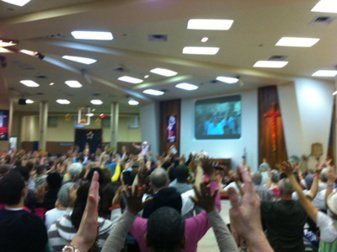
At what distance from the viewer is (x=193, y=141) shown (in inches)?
692

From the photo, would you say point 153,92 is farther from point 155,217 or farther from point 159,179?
point 155,217

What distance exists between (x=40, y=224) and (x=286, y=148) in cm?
1311

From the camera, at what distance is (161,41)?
8.84 meters

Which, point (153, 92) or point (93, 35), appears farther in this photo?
point (153, 92)

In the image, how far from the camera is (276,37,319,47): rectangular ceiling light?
8.64m

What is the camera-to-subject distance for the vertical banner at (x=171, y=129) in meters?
18.5

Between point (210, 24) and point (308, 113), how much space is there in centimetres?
702

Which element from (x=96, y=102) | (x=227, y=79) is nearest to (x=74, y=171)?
(x=227, y=79)

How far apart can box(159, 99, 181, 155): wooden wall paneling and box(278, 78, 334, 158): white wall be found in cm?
686

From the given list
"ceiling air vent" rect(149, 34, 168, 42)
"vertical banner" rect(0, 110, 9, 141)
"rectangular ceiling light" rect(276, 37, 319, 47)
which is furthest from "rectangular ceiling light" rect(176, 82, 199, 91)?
"vertical banner" rect(0, 110, 9, 141)

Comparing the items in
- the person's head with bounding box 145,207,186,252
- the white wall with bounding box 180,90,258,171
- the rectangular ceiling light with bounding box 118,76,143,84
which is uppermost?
the rectangular ceiling light with bounding box 118,76,143,84

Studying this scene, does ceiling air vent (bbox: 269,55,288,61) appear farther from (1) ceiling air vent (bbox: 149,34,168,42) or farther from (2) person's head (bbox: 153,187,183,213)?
(2) person's head (bbox: 153,187,183,213)

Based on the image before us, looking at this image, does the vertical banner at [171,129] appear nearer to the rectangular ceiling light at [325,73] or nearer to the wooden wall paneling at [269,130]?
the wooden wall paneling at [269,130]

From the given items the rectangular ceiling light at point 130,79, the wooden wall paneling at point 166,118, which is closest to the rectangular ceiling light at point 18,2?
the rectangular ceiling light at point 130,79
